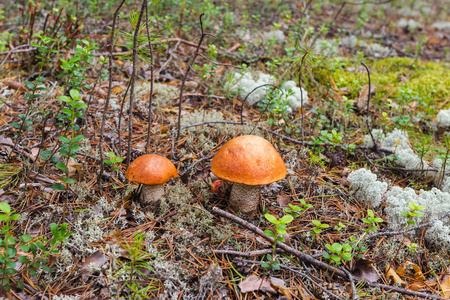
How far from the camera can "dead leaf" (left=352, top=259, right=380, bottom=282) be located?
2369 mm

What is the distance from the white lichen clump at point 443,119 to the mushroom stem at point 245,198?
3.65 m

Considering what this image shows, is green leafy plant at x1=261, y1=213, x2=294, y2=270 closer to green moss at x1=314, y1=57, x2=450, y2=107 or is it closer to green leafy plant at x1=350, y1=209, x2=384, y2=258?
green leafy plant at x1=350, y1=209, x2=384, y2=258

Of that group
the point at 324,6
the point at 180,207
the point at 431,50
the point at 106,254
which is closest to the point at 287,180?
the point at 180,207

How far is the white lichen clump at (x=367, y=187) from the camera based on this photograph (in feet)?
10.0

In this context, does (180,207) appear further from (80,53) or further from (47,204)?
(80,53)

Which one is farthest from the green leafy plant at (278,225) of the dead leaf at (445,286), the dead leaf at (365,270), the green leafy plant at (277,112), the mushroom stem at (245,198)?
the green leafy plant at (277,112)

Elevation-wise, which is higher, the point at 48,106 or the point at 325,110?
the point at 48,106

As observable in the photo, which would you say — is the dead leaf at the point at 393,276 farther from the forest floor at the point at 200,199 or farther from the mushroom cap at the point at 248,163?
the mushroom cap at the point at 248,163

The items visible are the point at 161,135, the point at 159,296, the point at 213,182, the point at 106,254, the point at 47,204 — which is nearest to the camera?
the point at 159,296

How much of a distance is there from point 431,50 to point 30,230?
1133 centimetres

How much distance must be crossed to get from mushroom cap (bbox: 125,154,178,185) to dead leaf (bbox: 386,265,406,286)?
206 centimetres

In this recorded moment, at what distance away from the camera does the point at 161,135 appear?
374 cm

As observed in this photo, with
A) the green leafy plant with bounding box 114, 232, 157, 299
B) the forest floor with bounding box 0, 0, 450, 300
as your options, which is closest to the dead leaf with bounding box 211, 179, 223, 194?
the forest floor with bounding box 0, 0, 450, 300

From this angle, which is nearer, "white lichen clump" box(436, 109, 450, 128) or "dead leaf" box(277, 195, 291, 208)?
"dead leaf" box(277, 195, 291, 208)
